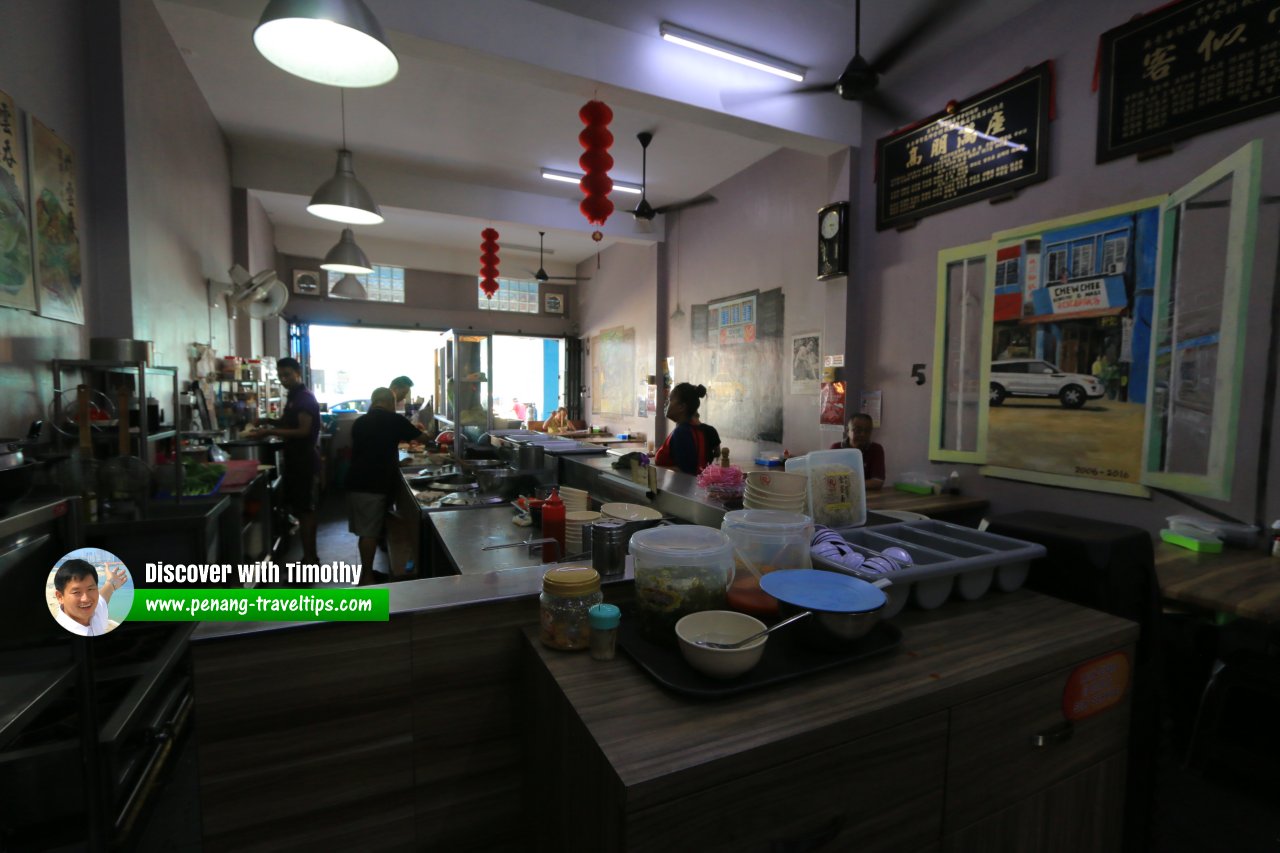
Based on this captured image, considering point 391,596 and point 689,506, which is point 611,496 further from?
point 391,596

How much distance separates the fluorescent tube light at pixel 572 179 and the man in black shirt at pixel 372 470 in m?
2.75

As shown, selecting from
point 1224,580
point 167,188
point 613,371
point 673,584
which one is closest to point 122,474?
point 167,188

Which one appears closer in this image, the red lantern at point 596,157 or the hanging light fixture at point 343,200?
the red lantern at point 596,157

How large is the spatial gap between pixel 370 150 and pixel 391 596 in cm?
499

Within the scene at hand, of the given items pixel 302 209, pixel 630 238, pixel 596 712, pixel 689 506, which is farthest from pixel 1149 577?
pixel 302 209

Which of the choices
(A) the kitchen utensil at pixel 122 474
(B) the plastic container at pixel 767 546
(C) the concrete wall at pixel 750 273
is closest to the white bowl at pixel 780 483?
(B) the plastic container at pixel 767 546

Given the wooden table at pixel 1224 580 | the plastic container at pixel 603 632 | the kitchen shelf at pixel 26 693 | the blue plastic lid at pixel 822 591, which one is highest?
the blue plastic lid at pixel 822 591

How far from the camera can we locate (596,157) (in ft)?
10.4

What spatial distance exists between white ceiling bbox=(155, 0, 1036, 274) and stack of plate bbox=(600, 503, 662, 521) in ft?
8.08

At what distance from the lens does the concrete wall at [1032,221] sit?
7.22ft

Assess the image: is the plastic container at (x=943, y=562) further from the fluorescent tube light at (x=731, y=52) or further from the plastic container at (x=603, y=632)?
the fluorescent tube light at (x=731, y=52)

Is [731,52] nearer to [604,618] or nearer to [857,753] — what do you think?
[604,618]

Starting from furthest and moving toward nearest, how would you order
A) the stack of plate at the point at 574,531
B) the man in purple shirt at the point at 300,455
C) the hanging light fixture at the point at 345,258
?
the hanging light fixture at the point at 345,258, the man in purple shirt at the point at 300,455, the stack of plate at the point at 574,531

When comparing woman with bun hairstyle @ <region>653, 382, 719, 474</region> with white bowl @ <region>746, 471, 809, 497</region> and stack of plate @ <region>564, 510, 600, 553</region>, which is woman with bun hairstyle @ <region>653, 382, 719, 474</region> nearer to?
stack of plate @ <region>564, 510, 600, 553</region>
